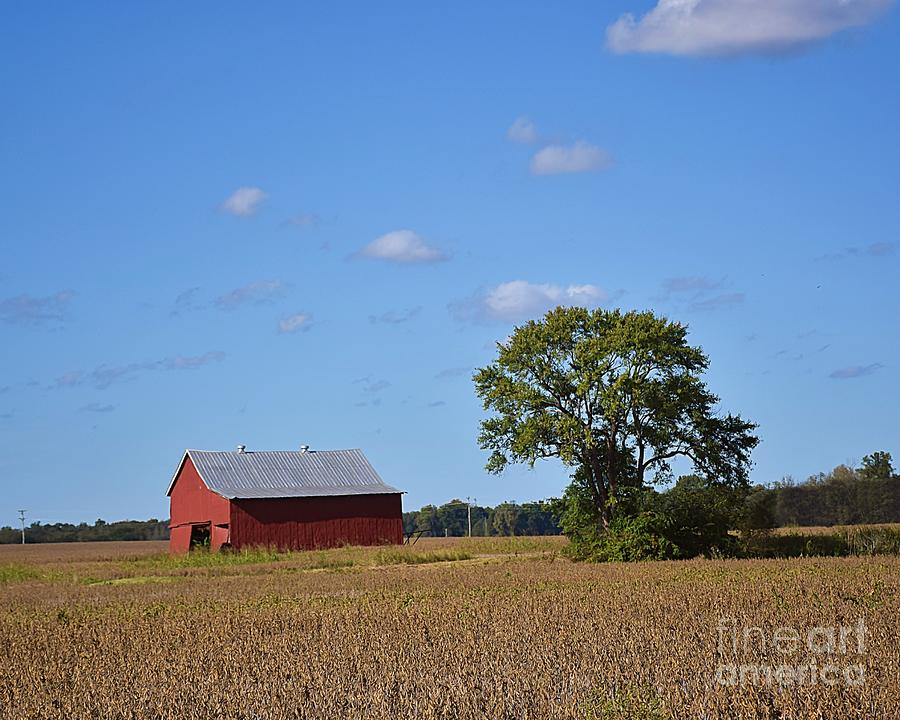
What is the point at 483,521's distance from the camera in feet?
447

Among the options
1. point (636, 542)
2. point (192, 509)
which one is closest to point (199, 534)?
point (192, 509)

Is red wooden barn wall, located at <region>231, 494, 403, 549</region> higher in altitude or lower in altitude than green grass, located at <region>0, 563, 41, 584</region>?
higher

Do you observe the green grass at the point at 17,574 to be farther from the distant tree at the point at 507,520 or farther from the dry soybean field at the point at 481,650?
Answer: the distant tree at the point at 507,520

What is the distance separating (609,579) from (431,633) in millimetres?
9784

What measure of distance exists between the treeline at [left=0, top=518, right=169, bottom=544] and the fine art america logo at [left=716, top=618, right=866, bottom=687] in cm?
10829

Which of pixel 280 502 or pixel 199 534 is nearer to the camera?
pixel 280 502

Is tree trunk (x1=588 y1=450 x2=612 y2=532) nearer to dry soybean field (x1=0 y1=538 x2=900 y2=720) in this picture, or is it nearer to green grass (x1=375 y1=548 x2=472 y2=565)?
green grass (x1=375 y1=548 x2=472 y2=565)

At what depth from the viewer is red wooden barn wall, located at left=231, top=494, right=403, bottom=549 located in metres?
55.9

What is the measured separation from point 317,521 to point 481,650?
147 ft

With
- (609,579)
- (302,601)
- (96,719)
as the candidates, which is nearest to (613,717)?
(96,719)

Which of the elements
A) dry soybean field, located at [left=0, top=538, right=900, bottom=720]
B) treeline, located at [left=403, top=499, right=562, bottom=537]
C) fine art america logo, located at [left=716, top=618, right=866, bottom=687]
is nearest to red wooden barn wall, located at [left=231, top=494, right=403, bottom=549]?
dry soybean field, located at [left=0, top=538, right=900, bottom=720]

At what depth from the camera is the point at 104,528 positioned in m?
125

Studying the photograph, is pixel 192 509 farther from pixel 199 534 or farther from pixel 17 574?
pixel 17 574

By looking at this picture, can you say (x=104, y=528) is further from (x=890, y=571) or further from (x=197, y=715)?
(x=197, y=715)
